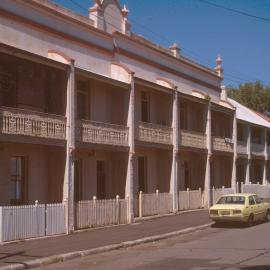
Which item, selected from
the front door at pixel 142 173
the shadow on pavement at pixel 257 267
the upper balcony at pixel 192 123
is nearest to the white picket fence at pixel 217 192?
the upper balcony at pixel 192 123

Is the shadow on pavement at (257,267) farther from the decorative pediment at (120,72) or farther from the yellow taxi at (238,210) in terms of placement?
the decorative pediment at (120,72)

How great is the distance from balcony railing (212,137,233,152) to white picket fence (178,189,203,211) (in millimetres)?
3435

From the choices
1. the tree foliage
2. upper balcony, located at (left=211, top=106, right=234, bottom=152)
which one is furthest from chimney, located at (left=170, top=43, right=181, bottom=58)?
the tree foliage

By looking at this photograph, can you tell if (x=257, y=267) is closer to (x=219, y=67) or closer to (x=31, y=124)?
(x=31, y=124)

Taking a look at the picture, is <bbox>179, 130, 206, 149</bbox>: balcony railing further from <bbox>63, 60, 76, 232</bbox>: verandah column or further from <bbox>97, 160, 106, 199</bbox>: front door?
<bbox>63, 60, 76, 232</bbox>: verandah column

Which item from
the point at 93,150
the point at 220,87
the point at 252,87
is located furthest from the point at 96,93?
the point at 252,87

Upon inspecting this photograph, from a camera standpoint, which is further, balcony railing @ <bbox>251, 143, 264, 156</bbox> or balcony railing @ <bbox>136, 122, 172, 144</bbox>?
balcony railing @ <bbox>251, 143, 264, 156</bbox>

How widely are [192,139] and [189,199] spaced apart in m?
3.20

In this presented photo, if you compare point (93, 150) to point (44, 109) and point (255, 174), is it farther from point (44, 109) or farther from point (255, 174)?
point (255, 174)

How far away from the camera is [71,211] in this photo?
64.2ft

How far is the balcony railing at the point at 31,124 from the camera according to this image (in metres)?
17.5

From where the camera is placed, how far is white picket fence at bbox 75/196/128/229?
20.3 meters

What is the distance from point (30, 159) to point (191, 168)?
47.2 ft

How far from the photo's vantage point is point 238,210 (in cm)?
2223
